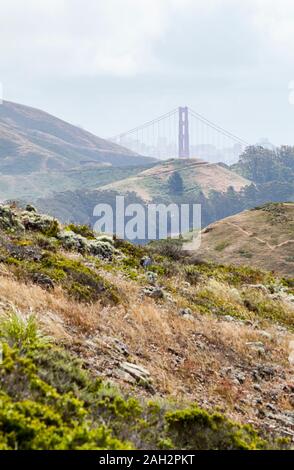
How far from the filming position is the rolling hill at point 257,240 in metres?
38.8

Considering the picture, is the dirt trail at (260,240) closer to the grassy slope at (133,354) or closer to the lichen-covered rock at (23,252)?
the grassy slope at (133,354)

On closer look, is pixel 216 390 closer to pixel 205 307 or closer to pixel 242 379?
pixel 242 379

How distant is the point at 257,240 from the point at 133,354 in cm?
3680

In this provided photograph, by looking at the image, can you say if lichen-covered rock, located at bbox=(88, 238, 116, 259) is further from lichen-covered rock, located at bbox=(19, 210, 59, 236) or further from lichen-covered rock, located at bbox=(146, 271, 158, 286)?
lichen-covered rock, located at bbox=(146, 271, 158, 286)

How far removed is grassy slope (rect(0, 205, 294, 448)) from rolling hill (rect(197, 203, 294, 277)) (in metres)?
23.7

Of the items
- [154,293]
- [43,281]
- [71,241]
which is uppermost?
[71,241]

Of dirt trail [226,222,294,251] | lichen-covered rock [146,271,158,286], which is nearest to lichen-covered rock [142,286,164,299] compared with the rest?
lichen-covered rock [146,271,158,286]

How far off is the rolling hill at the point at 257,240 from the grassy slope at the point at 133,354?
23.7 m

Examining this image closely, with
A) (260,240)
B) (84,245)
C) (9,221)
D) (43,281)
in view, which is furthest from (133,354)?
(260,240)

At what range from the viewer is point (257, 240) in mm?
43188

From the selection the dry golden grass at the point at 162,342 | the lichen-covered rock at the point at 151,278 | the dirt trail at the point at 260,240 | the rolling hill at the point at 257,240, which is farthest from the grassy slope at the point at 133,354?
the dirt trail at the point at 260,240

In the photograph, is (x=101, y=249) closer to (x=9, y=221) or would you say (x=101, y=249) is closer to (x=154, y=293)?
(x=9, y=221)

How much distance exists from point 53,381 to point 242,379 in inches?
154

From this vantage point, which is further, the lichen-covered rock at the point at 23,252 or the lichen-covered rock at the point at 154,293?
the lichen-covered rock at the point at 154,293
